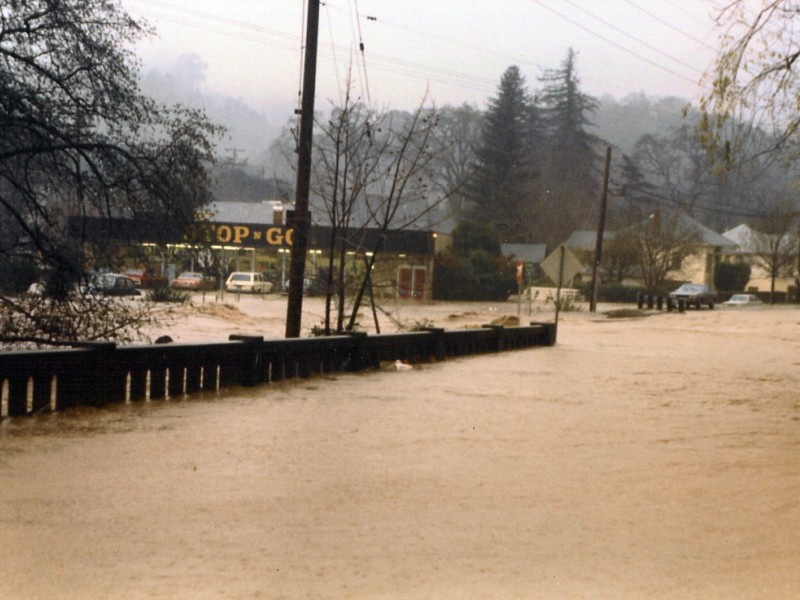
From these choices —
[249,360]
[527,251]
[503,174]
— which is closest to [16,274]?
[249,360]

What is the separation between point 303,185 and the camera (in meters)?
19.2

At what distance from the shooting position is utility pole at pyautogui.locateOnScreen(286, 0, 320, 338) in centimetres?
1919

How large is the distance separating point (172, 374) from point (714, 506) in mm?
7163

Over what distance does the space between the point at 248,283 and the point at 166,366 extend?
50808mm

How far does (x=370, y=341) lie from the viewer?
1848 centimetres

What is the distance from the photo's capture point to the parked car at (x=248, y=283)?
6350 cm

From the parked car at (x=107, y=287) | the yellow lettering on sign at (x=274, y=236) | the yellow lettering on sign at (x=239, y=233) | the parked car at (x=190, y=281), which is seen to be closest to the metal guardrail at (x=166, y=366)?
the parked car at (x=107, y=287)

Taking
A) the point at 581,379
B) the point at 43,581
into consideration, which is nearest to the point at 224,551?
the point at 43,581

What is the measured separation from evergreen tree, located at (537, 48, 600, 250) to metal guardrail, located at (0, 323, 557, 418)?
265ft

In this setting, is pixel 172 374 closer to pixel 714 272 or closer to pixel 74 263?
pixel 74 263

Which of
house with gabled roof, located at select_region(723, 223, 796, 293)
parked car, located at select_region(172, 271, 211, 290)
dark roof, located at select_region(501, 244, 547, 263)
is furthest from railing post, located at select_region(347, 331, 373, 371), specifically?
house with gabled roof, located at select_region(723, 223, 796, 293)

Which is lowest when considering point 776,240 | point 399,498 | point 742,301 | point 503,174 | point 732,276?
point 399,498

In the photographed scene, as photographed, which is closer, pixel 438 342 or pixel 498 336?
pixel 438 342

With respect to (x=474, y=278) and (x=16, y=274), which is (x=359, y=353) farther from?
(x=474, y=278)
